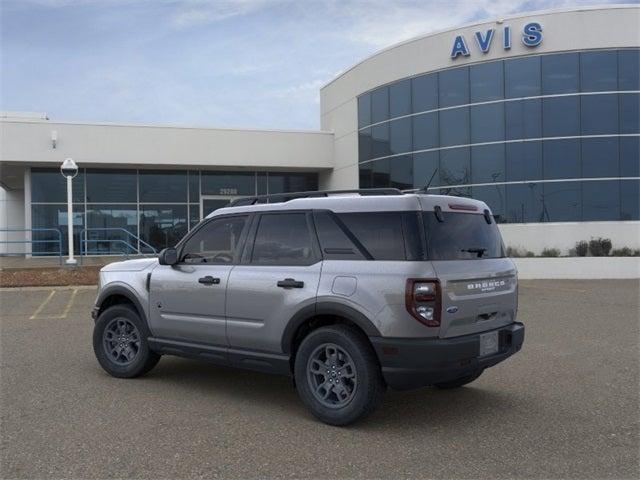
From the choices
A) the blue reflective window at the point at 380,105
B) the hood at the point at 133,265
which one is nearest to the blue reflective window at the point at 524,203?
the blue reflective window at the point at 380,105

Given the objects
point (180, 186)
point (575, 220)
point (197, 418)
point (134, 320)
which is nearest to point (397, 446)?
point (197, 418)

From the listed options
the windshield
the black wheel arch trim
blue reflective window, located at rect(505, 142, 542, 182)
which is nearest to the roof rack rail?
the windshield

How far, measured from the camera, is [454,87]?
2222 cm

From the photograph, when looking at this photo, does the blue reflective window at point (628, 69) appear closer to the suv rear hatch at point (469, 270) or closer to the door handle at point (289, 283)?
the suv rear hatch at point (469, 270)

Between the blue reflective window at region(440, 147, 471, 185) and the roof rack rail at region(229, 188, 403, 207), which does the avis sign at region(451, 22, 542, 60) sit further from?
Result: the roof rack rail at region(229, 188, 403, 207)

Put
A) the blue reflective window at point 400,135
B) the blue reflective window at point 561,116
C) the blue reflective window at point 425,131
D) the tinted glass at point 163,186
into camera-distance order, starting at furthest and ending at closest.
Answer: the tinted glass at point 163,186, the blue reflective window at point 400,135, the blue reflective window at point 425,131, the blue reflective window at point 561,116

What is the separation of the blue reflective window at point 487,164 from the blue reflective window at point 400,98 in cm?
332

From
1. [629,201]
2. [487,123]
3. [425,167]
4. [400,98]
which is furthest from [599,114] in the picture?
[400,98]

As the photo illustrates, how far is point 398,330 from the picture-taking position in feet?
15.5

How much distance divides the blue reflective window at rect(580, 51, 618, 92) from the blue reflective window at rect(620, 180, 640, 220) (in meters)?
3.22

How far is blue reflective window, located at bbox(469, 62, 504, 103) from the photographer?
21.4 m

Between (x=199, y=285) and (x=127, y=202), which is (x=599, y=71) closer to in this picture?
(x=127, y=202)

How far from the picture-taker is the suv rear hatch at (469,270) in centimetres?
484

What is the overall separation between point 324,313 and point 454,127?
18368 mm
